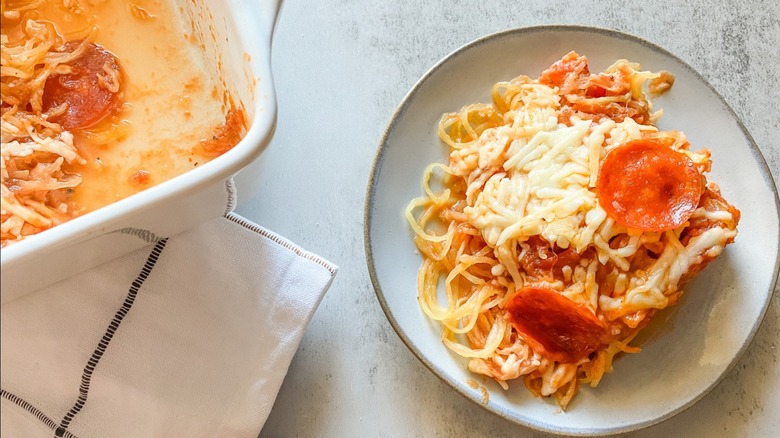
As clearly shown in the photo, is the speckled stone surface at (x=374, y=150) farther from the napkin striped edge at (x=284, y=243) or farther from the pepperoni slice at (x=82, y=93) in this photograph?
the pepperoni slice at (x=82, y=93)

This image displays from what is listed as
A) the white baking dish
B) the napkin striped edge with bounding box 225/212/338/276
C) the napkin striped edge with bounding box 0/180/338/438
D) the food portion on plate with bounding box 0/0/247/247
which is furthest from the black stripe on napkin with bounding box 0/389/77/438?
the napkin striped edge with bounding box 225/212/338/276

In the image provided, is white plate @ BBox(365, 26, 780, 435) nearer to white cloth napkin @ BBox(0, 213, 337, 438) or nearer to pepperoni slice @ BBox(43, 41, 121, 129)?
white cloth napkin @ BBox(0, 213, 337, 438)

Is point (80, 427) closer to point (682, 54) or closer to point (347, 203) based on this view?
point (347, 203)

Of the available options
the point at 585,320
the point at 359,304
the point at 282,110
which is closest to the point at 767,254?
the point at 585,320

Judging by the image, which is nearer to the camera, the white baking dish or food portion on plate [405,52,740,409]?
the white baking dish


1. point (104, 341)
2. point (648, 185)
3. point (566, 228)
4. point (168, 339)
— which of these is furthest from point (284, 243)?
point (648, 185)

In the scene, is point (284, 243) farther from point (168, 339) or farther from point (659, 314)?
point (659, 314)
